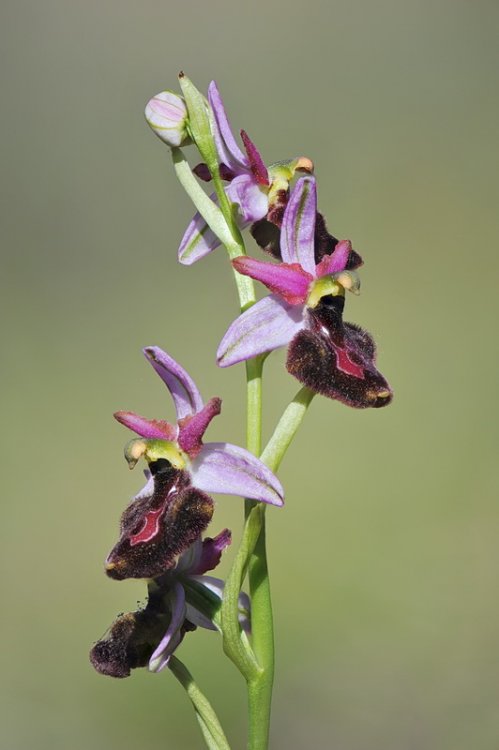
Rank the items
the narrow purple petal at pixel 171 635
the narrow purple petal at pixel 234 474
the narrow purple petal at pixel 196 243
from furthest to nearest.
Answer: the narrow purple petal at pixel 196 243
the narrow purple petal at pixel 171 635
the narrow purple petal at pixel 234 474

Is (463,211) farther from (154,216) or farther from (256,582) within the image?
(256,582)

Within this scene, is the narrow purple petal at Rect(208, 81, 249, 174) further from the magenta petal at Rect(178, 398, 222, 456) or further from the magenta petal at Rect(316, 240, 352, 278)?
the magenta petal at Rect(178, 398, 222, 456)

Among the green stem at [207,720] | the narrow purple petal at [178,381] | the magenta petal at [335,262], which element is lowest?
the green stem at [207,720]

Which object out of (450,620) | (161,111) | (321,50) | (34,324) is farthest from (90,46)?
(161,111)

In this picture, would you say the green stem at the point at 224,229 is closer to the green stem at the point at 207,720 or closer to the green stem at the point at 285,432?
the green stem at the point at 285,432

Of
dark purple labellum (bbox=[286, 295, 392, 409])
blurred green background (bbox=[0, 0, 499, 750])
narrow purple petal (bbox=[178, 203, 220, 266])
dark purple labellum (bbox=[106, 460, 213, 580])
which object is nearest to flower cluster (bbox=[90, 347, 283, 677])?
dark purple labellum (bbox=[106, 460, 213, 580])

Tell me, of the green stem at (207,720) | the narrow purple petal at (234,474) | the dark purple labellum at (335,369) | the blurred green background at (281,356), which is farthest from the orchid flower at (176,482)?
the blurred green background at (281,356)
